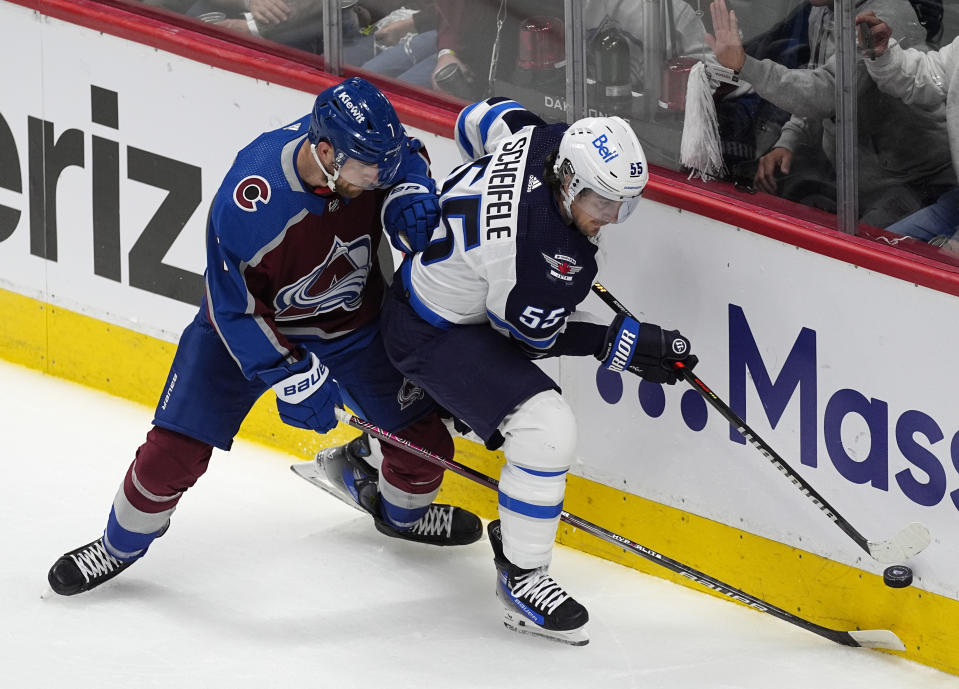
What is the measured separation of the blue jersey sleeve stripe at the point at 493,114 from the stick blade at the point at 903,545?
4.11ft

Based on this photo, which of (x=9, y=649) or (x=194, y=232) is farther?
(x=194, y=232)

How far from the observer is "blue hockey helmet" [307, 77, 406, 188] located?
128 inches

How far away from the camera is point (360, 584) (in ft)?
12.8

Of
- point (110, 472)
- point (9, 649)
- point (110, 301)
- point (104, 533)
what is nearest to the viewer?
point (9, 649)

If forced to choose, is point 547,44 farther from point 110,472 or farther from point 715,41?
point 110,472

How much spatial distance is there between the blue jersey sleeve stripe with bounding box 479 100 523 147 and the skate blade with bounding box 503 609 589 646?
3.61 ft

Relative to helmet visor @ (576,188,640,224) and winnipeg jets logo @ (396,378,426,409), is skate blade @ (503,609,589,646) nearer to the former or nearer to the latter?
winnipeg jets logo @ (396,378,426,409)

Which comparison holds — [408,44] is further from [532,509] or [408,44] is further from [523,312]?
[532,509]

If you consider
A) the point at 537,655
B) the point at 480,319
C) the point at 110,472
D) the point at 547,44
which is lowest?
the point at 110,472

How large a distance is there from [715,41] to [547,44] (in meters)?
0.46

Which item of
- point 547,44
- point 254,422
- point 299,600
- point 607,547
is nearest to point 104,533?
point 299,600

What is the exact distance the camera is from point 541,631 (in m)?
3.62

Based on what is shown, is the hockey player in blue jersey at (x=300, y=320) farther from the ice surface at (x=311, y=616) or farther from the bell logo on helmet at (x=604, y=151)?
the bell logo on helmet at (x=604, y=151)

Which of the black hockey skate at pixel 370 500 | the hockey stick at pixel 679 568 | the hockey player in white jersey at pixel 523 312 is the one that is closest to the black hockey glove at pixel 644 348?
the hockey player in white jersey at pixel 523 312
